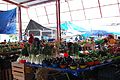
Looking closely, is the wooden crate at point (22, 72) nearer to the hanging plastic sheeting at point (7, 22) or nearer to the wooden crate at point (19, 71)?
the wooden crate at point (19, 71)

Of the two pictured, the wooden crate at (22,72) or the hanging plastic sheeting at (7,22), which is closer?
the wooden crate at (22,72)

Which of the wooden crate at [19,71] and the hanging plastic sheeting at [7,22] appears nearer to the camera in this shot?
the wooden crate at [19,71]

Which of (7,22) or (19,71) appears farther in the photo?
(7,22)

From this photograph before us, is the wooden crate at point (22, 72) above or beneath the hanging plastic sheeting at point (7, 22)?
beneath

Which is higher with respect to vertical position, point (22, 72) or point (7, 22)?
point (7, 22)

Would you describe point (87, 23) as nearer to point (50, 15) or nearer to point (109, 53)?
point (50, 15)

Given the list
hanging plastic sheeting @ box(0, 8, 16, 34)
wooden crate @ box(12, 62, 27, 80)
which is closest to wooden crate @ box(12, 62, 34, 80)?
wooden crate @ box(12, 62, 27, 80)

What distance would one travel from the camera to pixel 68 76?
3.98m

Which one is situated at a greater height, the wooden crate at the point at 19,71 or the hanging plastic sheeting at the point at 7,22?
the hanging plastic sheeting at the point at 7,22

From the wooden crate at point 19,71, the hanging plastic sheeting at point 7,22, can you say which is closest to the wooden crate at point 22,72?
the wooden crate at point 19,71

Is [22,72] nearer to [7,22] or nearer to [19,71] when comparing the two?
[19,71]

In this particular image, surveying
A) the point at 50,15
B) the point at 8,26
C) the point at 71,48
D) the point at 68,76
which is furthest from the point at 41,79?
the point at 50,15

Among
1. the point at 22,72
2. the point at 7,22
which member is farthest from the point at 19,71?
the point at 7,22

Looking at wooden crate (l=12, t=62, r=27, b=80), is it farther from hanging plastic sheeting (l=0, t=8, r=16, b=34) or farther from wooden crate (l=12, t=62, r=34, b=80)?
hanging plastic sheeting (l=0, t=8, r=16, b=34)
